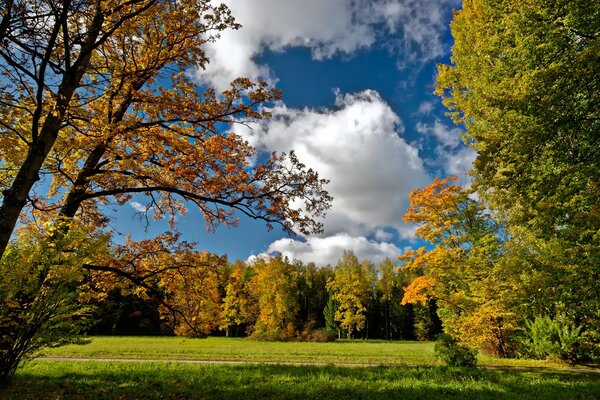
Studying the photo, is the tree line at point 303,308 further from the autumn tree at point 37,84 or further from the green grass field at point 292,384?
the autumn tree at point 37,84

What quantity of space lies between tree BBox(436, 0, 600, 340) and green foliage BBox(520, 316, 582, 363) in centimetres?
881

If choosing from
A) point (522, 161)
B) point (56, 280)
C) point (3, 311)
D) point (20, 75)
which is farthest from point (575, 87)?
point (3, 311)

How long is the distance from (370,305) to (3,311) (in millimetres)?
63419

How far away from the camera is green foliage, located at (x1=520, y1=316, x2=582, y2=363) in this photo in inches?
623

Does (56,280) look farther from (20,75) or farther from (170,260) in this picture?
(20,75)

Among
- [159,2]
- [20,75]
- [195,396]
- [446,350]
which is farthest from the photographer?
[446,350]

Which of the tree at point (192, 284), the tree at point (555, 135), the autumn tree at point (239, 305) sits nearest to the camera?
the tree at point (555, 135)

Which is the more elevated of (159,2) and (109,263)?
(159,2)

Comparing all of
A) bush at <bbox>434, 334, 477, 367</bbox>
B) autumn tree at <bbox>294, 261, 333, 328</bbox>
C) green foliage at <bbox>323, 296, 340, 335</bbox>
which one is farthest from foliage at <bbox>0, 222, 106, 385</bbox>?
autumn tree at <bbox>294, 261, 333, 328</bbox>

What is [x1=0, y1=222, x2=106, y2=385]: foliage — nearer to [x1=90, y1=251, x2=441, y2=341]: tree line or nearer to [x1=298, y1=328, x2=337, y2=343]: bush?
[x1=90, y1=251, x2=441, y2=341]: tree line

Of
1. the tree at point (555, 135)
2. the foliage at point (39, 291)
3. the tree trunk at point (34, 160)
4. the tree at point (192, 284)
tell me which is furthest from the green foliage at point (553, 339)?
the tree trunk at point (34, 160)

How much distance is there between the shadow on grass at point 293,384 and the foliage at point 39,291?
1.00m

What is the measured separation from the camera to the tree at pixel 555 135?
24.2ft

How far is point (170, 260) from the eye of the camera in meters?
9.45
